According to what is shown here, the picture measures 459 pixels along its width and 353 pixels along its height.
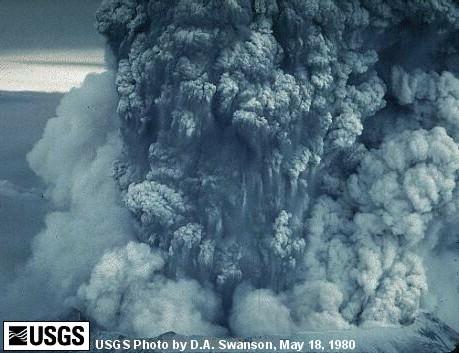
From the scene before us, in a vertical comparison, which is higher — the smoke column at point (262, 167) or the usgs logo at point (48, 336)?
the smoke column at point (262, 167)

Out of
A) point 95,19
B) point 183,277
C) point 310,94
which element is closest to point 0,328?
point 183,277

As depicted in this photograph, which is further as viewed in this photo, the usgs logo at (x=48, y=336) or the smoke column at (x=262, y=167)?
the smoke column at (x=262, y=167)

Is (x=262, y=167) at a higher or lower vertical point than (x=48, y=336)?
higher

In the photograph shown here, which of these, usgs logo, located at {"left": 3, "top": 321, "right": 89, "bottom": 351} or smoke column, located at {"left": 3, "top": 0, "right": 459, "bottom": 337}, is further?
smoke column, located at {"left": 3, "top": 0, "right": 459, "bottom": 337}

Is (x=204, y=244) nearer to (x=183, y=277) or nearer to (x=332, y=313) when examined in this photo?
(x=183, y=277)

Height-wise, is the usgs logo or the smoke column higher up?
the smoke column
